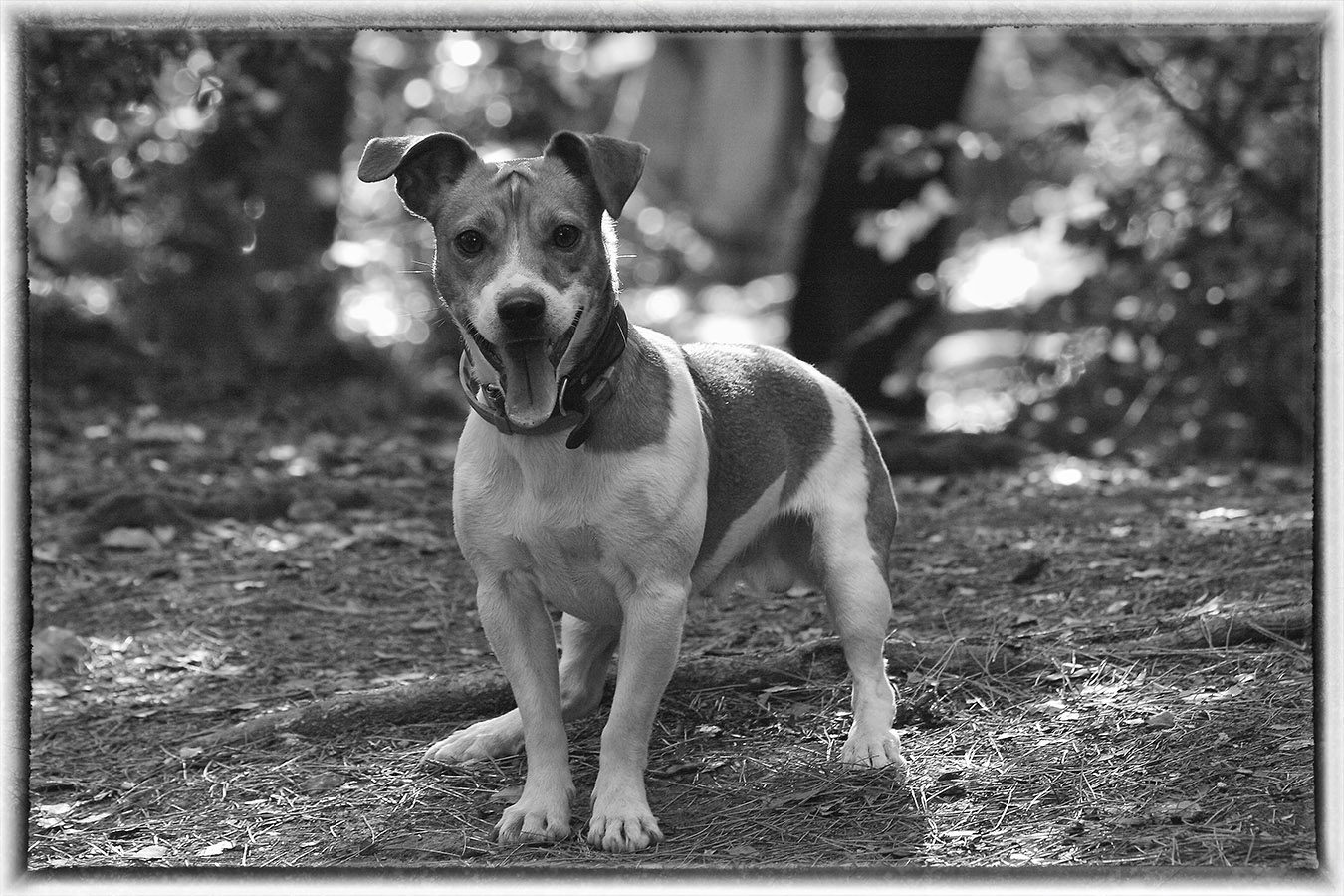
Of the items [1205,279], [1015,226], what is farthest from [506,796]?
[1205,279]

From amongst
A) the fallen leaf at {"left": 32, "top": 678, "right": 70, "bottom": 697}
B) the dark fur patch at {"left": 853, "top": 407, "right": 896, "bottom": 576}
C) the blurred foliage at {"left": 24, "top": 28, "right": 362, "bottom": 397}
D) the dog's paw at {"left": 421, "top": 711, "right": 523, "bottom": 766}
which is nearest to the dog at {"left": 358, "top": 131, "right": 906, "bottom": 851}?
the dog's paw at {"left": 421, "top": 711, "right": 523, "bottom": 766}

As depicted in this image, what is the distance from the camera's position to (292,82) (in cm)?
966

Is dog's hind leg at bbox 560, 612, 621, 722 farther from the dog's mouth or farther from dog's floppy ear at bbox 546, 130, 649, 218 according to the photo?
dog's floppy ear at bbox 546, 130, 649, 218

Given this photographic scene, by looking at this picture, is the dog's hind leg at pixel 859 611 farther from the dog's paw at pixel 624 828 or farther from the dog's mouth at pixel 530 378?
the dog's mouth at pixel 530 378

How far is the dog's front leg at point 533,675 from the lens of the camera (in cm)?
372

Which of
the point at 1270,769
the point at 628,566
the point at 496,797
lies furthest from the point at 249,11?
the point at 1270,769

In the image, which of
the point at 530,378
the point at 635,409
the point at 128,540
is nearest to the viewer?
the point at 530,378

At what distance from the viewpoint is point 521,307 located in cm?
334

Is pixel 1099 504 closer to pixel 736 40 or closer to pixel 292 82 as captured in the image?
pixel 292 82

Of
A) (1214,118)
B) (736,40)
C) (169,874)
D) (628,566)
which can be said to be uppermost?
(736,40)

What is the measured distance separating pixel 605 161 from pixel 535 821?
5.45 ft

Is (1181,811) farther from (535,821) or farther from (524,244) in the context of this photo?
(524,244)

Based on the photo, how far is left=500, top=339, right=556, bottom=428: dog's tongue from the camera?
3.46 m

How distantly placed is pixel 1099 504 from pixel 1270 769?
130 inches
